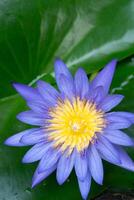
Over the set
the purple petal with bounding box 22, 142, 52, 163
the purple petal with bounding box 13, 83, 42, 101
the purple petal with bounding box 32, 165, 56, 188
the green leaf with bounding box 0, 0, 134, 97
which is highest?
the green leaf with bounding box 0, 0, 134, 97

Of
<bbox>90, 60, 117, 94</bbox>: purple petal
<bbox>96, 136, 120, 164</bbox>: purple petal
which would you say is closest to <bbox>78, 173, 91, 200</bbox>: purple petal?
<bbox>96, 136, 120, 164</bbox>: purple petal

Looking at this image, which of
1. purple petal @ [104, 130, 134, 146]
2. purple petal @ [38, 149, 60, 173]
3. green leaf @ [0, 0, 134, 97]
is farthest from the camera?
green leaf @ [0, 0, 134, 97]

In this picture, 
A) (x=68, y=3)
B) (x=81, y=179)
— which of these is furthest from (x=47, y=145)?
(x=68, y=3)

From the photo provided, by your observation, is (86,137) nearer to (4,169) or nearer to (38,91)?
(38,91)

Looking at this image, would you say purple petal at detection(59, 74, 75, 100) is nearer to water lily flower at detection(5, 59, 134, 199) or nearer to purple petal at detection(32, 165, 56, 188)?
water lily flower at detection(5, 59, 134, 199)

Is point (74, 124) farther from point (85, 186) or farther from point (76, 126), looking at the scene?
point (85, 186)

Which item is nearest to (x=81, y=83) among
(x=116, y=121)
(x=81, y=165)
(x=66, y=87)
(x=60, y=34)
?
(x=66, y=87)
